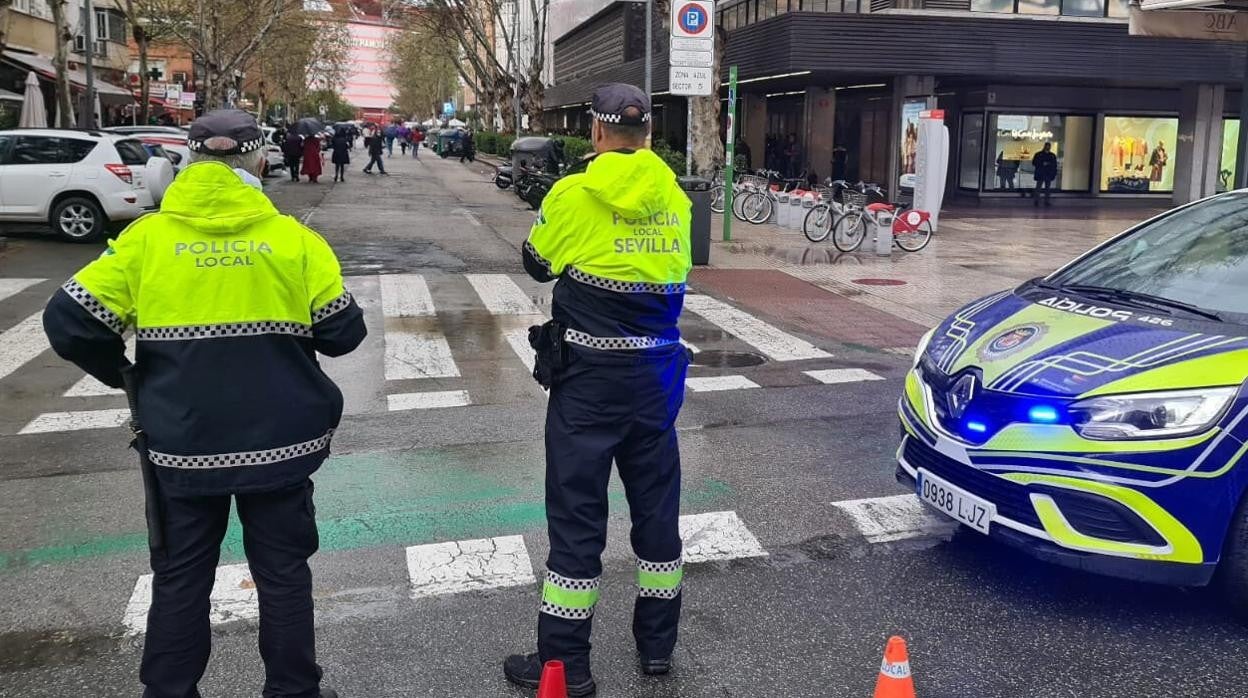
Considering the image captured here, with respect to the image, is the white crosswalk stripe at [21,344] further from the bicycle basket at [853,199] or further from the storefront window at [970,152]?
the storefront window at [970,152]

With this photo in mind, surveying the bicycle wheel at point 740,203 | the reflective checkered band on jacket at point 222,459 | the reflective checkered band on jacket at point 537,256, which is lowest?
the bicycle wheel at point 740,203

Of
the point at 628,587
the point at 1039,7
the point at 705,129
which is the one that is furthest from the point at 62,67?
the point at 628,587

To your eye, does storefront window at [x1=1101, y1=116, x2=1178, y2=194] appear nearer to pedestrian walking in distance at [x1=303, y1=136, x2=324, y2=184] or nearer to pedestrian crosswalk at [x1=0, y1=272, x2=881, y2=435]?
pedestrian crosswalk at [x1=0, y1=272, x2=881, y2=435]

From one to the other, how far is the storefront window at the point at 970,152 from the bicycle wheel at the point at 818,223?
1295cm

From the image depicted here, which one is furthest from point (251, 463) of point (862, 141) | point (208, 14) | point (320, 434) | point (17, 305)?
point (208, 14)

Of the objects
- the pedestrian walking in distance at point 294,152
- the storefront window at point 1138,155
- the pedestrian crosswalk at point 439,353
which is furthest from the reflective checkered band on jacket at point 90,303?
the pedestrian walking in distance at point 294,152

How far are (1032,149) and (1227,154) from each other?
5347 mm

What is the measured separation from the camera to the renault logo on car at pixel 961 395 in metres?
4.40

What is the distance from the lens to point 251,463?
3049mm

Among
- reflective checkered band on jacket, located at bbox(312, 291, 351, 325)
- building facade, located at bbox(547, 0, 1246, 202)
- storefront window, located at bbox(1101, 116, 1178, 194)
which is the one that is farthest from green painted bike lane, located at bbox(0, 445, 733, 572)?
storefront window, located at bbox(1101, 116, 1178, 194)

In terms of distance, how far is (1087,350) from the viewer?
168 inches

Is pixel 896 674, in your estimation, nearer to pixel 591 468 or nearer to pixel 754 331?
pixel 591 468

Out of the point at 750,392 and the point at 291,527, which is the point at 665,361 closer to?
the point at 291,527

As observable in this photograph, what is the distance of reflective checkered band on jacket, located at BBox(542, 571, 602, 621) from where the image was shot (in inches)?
140
